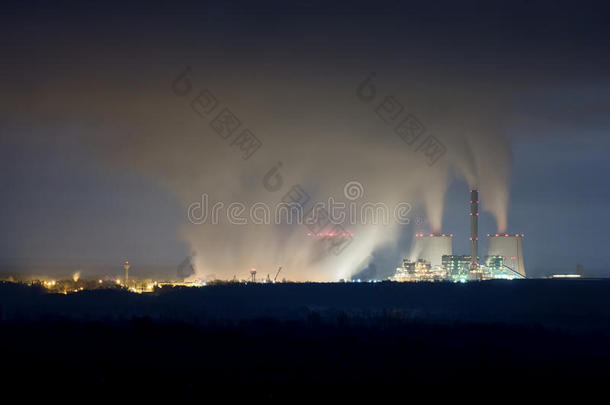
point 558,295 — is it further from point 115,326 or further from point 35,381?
point 35,381

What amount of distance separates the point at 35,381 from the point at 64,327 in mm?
18473

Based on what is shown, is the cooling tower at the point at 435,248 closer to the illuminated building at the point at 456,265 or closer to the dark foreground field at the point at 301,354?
the illuminated building at the point at 456,265

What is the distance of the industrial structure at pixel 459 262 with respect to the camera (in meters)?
A: 167

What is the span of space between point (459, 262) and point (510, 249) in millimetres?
11283

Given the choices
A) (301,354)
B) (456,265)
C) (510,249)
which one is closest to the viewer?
(301,354)

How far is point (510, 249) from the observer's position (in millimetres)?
166875

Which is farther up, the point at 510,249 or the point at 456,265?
the point at 510,249

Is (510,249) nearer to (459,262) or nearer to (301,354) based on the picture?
(459,262)

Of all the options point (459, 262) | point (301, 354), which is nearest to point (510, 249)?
point (459, 262)

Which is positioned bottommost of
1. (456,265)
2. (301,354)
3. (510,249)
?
(301,354)

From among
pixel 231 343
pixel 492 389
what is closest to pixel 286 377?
pixel 492 389

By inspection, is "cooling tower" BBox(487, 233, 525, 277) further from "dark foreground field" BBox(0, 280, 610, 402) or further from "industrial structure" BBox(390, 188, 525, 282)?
"dark foreground field" BBox(0, 280, 610, 402)

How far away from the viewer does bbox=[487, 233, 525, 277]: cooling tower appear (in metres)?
166

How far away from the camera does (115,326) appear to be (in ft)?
161
